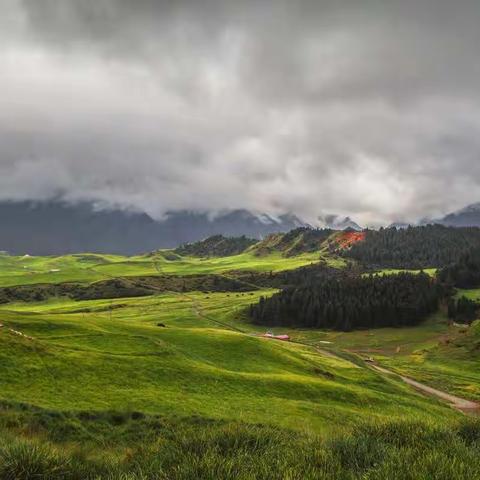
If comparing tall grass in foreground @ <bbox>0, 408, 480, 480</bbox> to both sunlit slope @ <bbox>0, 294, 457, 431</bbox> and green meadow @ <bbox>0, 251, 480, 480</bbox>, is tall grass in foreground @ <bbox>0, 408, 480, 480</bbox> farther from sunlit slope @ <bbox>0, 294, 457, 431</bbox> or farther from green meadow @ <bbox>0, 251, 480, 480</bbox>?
sunlit slope @ <bbox>0, 294, 457, 431</bbox>

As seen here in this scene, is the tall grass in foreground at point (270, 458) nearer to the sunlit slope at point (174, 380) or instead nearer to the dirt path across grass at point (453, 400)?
the sunlit slope at point (174, 380)

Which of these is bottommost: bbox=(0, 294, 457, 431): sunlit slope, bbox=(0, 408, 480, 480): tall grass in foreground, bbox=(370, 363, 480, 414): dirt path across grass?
bbox=(370, 363, 480, 414): dirt path across grass

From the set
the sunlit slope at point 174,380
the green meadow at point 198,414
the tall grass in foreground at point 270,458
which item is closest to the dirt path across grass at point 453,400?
the green meadow at point 198,414

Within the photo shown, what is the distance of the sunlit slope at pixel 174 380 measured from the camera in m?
35.6

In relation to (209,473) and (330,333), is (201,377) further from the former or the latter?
(330,333)

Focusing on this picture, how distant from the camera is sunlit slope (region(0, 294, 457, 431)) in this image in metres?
35.6

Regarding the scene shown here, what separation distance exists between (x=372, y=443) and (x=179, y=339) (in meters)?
53.6

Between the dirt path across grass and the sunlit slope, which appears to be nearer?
the sunlit slope

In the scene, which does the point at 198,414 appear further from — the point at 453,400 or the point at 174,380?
the point at 453,400

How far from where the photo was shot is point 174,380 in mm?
44562

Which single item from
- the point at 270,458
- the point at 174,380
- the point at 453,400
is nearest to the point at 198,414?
the point at 174,380

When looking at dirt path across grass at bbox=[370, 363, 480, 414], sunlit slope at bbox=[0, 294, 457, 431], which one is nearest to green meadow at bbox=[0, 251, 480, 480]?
sunlit slope at bbox=[0, 294, 457, 431]

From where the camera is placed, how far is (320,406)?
44.1 m

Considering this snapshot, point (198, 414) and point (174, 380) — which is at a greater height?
point (198, 414)
